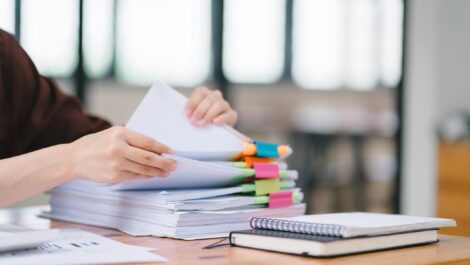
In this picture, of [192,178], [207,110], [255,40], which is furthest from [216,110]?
[255,40]

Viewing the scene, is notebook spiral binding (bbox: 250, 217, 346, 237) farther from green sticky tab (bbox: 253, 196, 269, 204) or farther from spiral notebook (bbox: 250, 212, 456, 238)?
green sticky tab (bbox: 253, 196, 269, 204)

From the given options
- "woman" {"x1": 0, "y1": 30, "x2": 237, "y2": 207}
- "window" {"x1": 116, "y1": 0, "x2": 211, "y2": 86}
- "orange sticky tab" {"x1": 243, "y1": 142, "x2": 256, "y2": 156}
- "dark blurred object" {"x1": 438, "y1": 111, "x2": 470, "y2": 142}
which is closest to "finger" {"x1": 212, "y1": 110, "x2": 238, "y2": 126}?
"woman" {"x1": 0, "y1": 30, "x2": 237, "y2": 207}

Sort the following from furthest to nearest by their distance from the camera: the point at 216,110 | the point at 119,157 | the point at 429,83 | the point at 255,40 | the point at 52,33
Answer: the point at 255,40, the point at 429,83, the point at 52,33, the point at 216,110, the point at 119,157

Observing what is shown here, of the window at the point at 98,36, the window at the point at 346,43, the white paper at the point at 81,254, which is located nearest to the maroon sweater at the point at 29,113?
the white paper at the point at 81,254

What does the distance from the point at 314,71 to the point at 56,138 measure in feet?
13.8

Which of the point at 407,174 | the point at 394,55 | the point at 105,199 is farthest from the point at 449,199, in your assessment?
the point at 105,199

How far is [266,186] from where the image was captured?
1278 mm

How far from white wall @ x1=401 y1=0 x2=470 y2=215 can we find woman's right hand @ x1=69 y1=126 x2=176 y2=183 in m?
3.78

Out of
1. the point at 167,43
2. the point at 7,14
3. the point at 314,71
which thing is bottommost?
the point at 314,71

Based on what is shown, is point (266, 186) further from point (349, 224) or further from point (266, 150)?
point (349, 224)

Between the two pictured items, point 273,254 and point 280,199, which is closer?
point 273,254

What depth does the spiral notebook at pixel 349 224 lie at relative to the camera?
3.15ft

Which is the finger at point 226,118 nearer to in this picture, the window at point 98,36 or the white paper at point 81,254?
the white paper at point 81,254

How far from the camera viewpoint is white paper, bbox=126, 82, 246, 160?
124 cm
